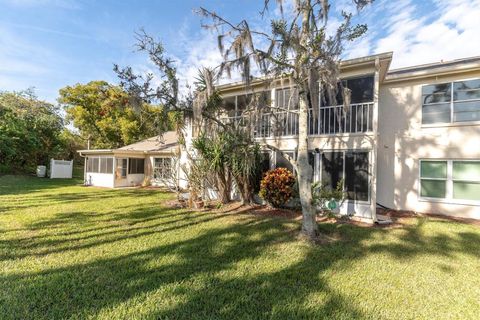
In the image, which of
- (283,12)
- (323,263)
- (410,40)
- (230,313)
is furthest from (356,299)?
(410,40)

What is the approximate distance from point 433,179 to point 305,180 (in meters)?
6.63

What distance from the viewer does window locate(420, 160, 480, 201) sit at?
8508 millimetres

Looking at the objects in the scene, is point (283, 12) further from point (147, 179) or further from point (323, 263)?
point (147, 179)

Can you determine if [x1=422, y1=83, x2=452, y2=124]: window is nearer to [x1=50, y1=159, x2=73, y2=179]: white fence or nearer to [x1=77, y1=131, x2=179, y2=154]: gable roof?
[x1=77, y1=131, x2=179, y2=154]: gable roof

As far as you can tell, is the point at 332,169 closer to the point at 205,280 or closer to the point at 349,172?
the point at 349,172

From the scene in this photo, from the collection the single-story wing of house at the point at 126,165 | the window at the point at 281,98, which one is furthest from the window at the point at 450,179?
the single-story wing of house at the point at 126,165

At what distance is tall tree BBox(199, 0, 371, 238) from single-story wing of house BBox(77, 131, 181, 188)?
38.2ft

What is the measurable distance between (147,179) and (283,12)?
630 inches

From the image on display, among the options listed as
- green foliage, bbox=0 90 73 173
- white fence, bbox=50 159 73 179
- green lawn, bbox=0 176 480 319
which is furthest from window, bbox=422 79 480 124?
green foliage, bbox=0 90 73 173

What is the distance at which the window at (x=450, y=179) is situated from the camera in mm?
8508

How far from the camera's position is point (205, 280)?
381 cm

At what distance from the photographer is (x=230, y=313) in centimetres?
298

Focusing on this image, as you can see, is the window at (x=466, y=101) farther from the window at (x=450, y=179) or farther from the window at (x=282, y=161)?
the window at (x=282, y=161)

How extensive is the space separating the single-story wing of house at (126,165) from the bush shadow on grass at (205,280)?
12072 mm
